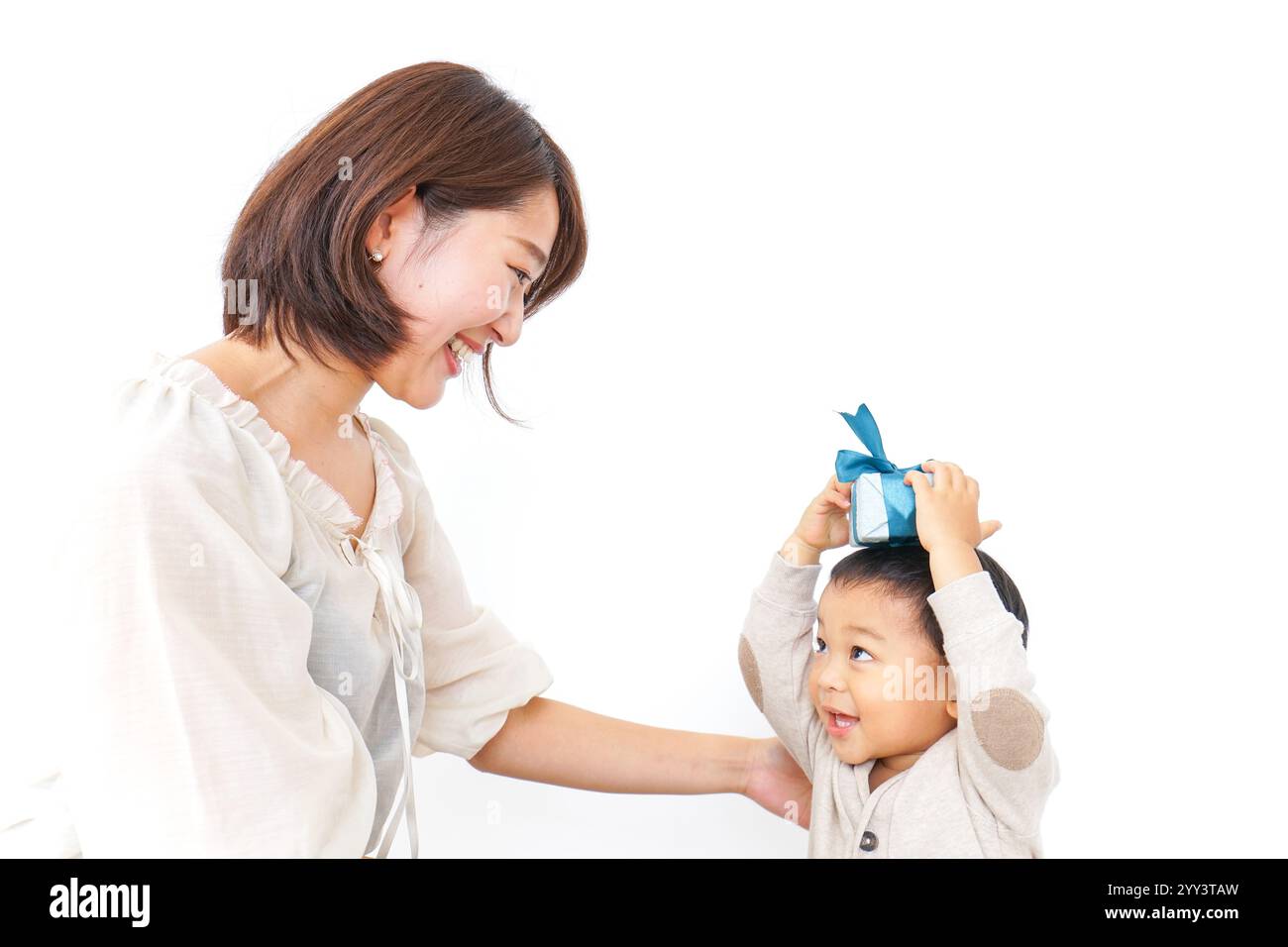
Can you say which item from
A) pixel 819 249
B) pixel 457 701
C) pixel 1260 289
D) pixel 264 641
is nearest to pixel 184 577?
pixel 264 641

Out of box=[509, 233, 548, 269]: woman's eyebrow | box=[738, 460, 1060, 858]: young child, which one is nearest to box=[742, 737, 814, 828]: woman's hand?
box=[738, 460, 1060, 858]: young child

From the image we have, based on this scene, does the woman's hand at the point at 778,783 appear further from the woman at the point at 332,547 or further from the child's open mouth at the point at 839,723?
the child's open mouth at the point at 839,723

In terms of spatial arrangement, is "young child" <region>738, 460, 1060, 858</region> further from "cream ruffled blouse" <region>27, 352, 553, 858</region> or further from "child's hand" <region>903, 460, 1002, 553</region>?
"cream ruffled blouse" <region>27, 352, 553, 858</region>

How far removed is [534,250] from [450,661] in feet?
1.87

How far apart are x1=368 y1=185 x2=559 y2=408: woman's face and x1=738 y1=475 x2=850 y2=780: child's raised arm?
17.7 inches

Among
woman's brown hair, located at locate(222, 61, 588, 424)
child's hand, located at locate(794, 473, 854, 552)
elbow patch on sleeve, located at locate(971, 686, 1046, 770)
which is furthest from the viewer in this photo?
child's hand, located at locate(794, 473, 854, 552)

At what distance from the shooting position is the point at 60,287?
1.81 m

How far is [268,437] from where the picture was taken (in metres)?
1.22

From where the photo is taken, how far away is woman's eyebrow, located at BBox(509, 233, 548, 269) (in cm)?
130

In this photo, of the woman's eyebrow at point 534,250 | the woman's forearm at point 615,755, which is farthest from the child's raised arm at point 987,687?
the woman's eyebrow at point 534,250

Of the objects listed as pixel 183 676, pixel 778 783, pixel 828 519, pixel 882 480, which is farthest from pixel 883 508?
pixel 183 676

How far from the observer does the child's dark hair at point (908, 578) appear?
4.18 ft
